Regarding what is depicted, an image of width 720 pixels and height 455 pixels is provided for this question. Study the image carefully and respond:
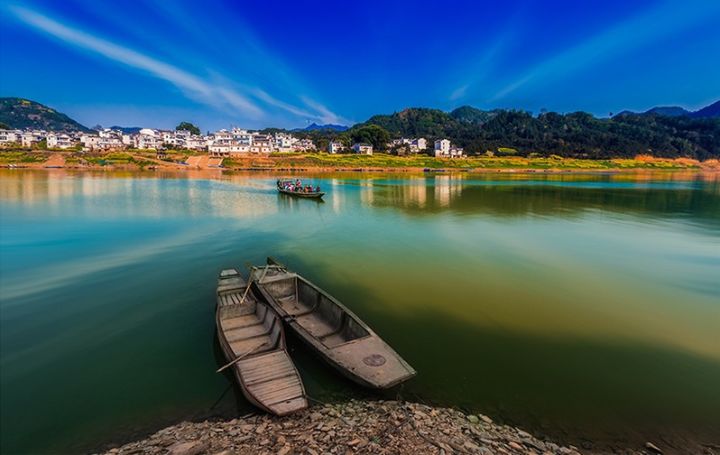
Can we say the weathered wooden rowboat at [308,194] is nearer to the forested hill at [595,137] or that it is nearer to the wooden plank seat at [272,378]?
the wooden plank seat at [272,378]

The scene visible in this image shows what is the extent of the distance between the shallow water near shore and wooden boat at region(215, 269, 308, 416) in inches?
31.2

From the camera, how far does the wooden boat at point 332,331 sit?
8500 mm

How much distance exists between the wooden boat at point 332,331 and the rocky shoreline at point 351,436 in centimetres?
78

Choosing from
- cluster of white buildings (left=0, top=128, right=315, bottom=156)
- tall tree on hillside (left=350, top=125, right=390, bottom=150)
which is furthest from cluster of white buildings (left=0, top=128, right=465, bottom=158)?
tall tree on hillside (left=350, top=125, right=390, bottom=150)

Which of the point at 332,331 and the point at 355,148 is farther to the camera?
the point at 355,148

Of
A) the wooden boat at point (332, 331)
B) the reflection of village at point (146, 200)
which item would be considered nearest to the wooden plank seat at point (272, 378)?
the wooden boat at point (332, 331)

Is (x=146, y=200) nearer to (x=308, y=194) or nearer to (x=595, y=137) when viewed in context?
(x=308, y=194)

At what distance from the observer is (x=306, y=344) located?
9.98m

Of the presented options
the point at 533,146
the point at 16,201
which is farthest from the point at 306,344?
the point at 533,146

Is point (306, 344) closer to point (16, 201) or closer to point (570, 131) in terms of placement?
point (16, 201)

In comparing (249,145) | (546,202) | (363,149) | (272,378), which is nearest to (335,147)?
(363,149)

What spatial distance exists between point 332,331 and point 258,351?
2476 mm

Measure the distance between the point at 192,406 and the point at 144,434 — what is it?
1107 millimetres

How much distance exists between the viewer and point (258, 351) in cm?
948
